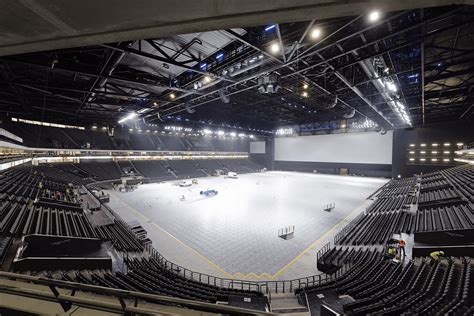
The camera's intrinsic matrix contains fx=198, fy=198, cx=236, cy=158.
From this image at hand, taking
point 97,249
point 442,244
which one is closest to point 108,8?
point 97,249

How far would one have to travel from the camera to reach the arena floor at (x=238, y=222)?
1009 cm

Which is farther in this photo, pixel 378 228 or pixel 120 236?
pixel 378 228

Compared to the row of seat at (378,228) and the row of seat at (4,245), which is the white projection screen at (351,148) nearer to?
the row of seat at (378,228)

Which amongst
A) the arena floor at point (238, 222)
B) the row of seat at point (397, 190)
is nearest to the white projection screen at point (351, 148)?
the row of seat at point (397, 190)

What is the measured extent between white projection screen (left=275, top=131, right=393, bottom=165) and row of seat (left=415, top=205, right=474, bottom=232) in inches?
1173

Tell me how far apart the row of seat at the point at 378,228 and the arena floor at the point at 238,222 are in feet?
5.50

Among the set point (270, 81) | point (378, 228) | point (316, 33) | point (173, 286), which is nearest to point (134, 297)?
point (173, 286)

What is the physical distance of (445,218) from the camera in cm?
1111

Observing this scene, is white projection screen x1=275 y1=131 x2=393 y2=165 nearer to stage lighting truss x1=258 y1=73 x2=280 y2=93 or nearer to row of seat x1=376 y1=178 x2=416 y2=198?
row of seat x1=376 y1=178 x2=416 y2=198

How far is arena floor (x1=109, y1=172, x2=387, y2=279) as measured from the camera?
33.1ft

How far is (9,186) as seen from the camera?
13.8 m

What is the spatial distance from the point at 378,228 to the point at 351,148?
3438cm

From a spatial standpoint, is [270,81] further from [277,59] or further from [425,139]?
[425,139]


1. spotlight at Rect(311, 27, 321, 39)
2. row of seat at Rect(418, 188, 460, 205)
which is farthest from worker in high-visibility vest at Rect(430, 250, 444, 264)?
spotlight at Rect(311, 27, 321, 39)
